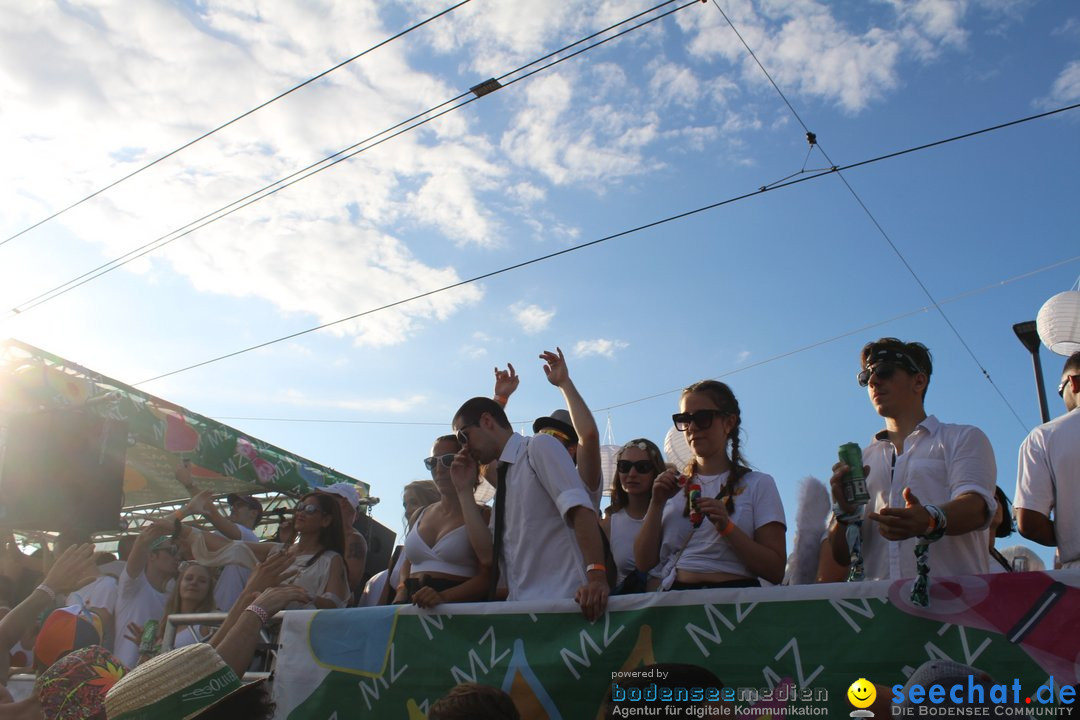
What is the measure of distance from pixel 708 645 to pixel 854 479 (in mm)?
714

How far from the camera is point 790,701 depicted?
7.54 ft

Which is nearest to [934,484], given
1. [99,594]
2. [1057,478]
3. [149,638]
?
[1057,478]

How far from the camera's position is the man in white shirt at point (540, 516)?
10.1 feet

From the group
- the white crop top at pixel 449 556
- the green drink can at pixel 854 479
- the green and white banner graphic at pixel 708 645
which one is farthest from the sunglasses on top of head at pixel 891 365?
the white crop top at pixel 449 556

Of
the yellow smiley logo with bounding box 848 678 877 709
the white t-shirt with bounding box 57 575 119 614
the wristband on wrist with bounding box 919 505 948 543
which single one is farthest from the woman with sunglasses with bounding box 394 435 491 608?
the white t-shirt with bounding box 57 575 119 614

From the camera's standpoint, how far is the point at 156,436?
33.6 ft

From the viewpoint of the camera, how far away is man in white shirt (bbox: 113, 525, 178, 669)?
5.00 metres

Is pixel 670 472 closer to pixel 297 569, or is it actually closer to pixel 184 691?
pixel 184 691

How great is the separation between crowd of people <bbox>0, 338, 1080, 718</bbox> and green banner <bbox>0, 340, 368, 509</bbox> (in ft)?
18.3

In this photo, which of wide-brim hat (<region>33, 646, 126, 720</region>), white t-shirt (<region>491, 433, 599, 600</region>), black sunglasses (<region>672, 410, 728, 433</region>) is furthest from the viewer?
black sunglasses (<region>672, 410, 728, 433</region>)

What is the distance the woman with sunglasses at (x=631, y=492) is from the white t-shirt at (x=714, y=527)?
485mm

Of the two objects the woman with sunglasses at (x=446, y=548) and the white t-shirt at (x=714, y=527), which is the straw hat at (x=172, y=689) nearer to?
the woman with sunglasses at (x=446, y=548)

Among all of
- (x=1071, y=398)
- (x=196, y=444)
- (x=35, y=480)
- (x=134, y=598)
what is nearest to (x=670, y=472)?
(x=1071, y=398)

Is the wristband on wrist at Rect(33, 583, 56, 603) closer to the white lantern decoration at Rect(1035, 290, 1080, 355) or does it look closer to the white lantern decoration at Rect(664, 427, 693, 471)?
the white lantern decoration at Rect(664, 427, 693, 471)
